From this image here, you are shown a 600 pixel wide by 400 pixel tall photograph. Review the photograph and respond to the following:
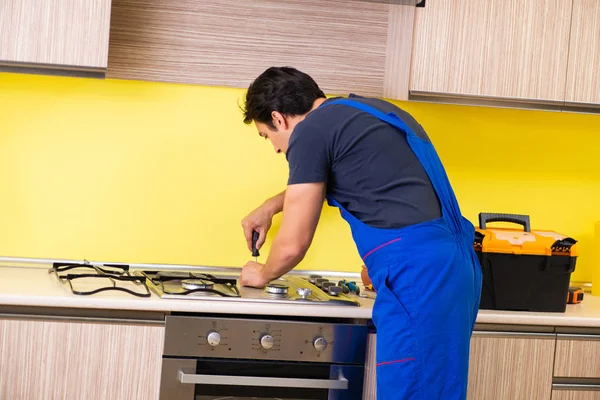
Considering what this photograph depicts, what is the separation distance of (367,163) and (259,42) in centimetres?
86

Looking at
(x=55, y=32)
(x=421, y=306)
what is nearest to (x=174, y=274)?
(x=55, y=32)

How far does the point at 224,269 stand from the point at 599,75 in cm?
136

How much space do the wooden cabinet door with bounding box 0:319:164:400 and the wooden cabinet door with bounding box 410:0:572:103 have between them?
1.11m

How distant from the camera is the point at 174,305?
7.25ft

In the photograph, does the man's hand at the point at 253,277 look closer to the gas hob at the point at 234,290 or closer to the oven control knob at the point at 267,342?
the gas hob at the point at 234,290

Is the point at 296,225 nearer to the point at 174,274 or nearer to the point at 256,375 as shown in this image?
the point at 256,375

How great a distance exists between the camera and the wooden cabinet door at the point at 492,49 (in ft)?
8.27

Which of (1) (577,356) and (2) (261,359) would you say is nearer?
(2) (261,359)

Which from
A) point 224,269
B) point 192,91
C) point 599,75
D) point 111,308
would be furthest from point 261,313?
point 599,75

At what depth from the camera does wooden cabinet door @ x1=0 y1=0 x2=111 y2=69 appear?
2.28 metres

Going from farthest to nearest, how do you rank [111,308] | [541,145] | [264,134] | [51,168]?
[541,145]
[51,168]
[264,134]
[111,308]

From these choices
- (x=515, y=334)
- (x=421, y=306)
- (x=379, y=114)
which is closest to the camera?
(x=421, y=306)

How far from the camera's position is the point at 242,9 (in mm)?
2740

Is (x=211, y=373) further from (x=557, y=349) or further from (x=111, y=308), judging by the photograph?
(x=557, y=349)
